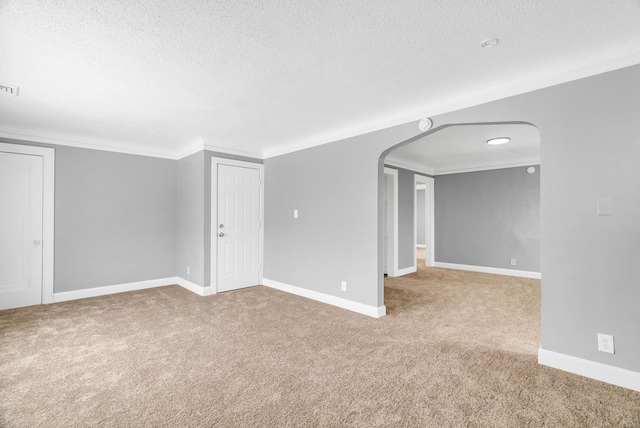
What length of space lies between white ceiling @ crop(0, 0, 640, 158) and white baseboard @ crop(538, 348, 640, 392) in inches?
86.7

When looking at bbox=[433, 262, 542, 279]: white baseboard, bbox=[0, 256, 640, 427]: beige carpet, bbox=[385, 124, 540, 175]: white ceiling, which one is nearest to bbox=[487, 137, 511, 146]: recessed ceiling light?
bbox=[385, 124, 540, 175]: white ceiling

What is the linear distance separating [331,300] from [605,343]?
278 centimetres

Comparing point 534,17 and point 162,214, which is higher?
point 534,17

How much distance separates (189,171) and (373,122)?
3251mm

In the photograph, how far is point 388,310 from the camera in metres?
3.92

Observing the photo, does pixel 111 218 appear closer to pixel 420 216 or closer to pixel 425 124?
pixel 425 124

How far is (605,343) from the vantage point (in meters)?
2.21

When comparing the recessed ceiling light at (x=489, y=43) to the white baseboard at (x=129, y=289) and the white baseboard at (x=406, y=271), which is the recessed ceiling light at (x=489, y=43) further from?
the white baseboard at (x=406, y=271)

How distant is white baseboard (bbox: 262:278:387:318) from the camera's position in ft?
12.1

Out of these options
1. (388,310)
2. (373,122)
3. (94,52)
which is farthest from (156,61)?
(388,310)

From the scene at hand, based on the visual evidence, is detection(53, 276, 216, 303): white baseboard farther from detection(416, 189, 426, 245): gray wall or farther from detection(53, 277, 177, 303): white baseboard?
detection(416, 189, 426, 245): gray wall

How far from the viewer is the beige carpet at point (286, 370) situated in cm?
185

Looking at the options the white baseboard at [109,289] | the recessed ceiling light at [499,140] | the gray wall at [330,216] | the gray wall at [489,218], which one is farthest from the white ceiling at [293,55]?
the gray wall at [489,218]

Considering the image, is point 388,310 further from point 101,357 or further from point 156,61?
point 156,61
